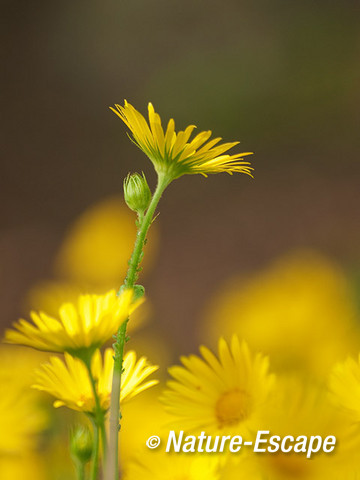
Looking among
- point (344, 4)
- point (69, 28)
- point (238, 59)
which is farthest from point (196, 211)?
point (344, 4)

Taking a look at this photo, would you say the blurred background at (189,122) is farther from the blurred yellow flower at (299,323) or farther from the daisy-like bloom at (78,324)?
the daisy-like bloom at (78,324)

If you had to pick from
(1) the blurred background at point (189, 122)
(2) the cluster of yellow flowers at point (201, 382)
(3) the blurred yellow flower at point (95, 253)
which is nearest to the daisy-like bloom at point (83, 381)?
(2) the cluster of yellow flowers at point (201, 382)

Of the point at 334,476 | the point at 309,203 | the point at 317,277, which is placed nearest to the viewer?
the point at 334,476

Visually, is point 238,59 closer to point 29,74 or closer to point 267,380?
point 29,74

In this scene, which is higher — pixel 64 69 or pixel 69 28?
pixel 69 28

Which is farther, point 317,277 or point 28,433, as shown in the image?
point 317,277

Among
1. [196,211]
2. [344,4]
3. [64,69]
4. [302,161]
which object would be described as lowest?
[196,211]

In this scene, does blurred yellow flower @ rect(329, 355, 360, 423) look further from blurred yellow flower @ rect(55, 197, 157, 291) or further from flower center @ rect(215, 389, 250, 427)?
blurred yellow flower @ rect(55, 197, 157, 291)

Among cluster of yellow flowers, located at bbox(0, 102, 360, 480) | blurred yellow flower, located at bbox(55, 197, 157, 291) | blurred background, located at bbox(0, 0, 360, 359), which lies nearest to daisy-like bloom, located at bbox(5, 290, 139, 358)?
cluster of yellow flowers, located at bbox(0, 102, 360, 480)
